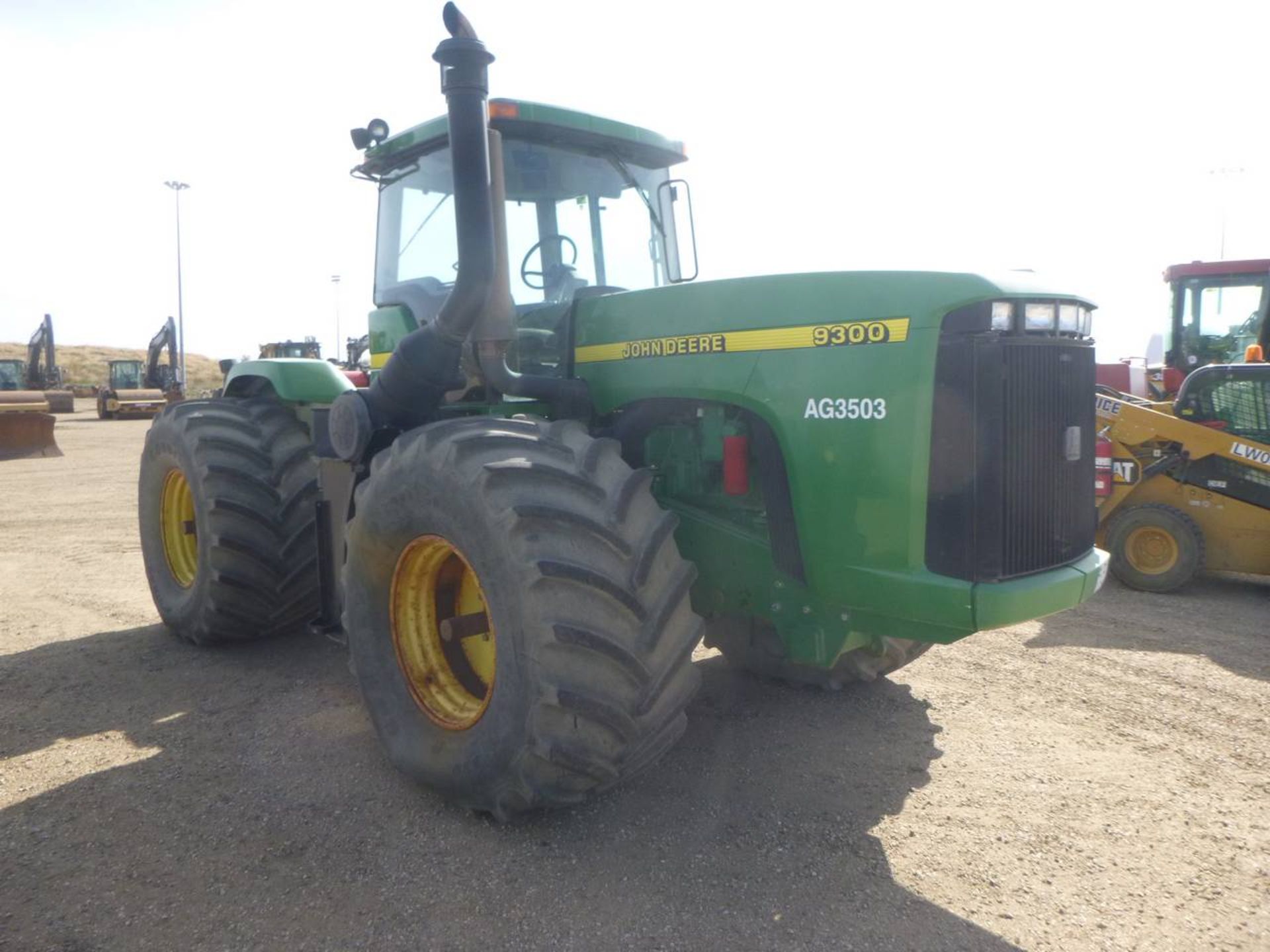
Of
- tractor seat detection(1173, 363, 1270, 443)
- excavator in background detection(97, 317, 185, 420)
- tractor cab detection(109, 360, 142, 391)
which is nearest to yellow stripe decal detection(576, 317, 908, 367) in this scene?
tractor seat detection(1173, 363, 1270, 443)

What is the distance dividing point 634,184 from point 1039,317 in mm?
2176

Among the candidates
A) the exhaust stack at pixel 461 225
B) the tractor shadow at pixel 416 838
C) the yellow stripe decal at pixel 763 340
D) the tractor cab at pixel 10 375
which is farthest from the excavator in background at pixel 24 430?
the yellow stripe decal at pixel 763 340

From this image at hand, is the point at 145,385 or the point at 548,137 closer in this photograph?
the point at 548,137

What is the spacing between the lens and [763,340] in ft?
10.9

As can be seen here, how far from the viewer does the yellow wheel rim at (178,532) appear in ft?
18.9

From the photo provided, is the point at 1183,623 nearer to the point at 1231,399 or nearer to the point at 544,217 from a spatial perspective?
the point at 1231,399

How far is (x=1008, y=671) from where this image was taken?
5.02m

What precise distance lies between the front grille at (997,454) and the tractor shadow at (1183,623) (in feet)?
8.63

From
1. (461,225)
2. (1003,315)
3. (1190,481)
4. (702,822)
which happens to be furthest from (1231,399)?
(461,225)

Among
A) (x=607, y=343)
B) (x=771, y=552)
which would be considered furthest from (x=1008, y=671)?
(x=607, y=343)

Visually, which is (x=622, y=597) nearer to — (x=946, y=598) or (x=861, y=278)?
(x=946, y=598)

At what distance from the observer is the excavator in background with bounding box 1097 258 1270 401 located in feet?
38.5

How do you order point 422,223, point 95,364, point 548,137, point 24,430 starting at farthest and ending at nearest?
1. point 95,364
2. point 24,430
3. point 422,223
4. point 548,137

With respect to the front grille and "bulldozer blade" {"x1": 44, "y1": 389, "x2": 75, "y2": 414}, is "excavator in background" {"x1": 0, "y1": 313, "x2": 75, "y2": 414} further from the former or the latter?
the front grille
